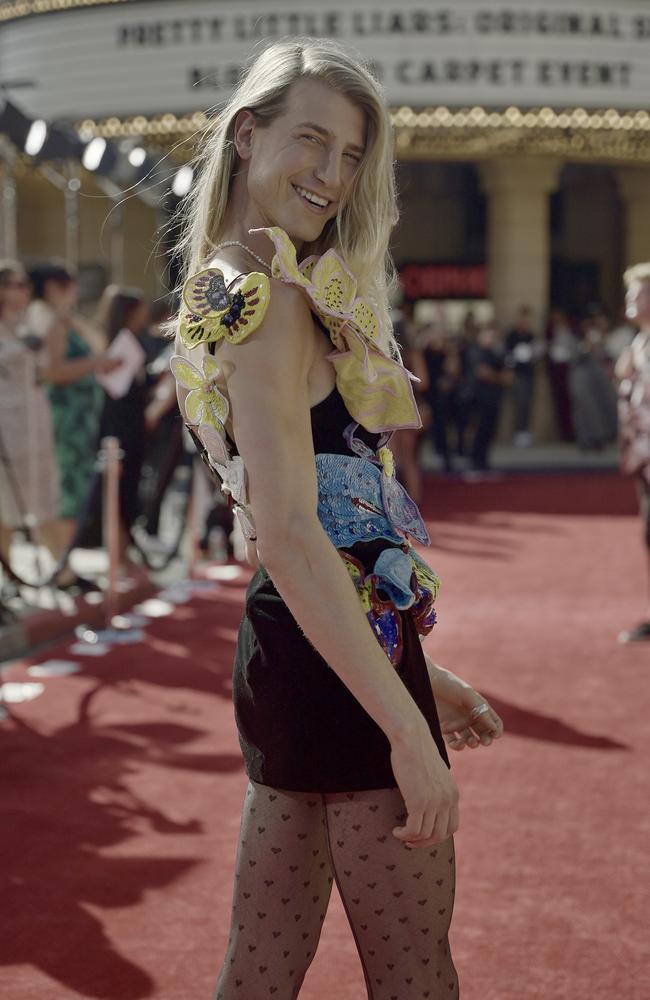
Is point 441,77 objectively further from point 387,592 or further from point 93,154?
point 387,592

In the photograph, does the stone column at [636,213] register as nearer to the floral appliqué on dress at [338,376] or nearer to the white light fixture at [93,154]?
the white light fixture at [93,154]

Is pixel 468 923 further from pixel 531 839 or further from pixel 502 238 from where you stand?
pixel 502 238

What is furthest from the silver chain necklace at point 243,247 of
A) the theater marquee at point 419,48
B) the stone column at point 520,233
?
the stone column at point 520,233

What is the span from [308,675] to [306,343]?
47 centimetres

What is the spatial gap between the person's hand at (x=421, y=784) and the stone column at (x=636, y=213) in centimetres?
2323

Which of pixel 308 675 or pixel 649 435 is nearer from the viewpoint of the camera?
pixel 308 675

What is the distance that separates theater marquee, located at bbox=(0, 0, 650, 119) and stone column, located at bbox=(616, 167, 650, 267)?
3.23m

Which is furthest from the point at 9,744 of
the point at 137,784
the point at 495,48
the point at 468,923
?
the point at 495,48

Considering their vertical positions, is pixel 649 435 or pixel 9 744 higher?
pixel 649 435

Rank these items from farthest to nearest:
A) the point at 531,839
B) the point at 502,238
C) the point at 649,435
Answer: the point at 502,238, the point at 649,435, the point at 531,839

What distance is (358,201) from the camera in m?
2.28

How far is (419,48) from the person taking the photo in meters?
20.9

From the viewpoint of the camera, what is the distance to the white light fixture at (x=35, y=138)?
32.3 ft

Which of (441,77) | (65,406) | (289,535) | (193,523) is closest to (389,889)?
(289,535)
